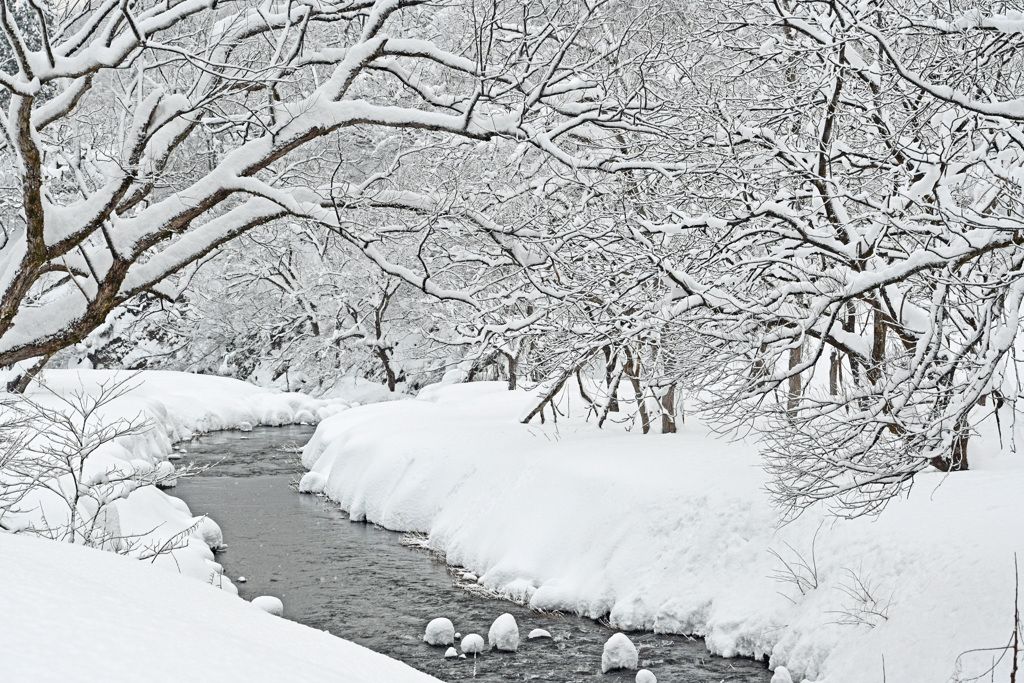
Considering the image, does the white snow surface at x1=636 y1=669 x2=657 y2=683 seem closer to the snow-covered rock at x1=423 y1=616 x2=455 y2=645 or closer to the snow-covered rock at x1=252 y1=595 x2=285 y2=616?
the snow-covered rock at x1=423 y1=616 x2=455 y2=645

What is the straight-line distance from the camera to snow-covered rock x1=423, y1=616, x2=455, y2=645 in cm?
1045

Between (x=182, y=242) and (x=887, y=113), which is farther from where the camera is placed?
(x=887, y=113)

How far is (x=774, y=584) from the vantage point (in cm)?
1037

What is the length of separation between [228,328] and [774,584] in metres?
39.3

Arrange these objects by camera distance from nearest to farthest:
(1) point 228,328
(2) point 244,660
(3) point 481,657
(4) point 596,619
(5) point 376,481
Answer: (2) point 244,660, (3) point 481,657, (4) point 596,619, (5) point 376,481, (1) point 228,328

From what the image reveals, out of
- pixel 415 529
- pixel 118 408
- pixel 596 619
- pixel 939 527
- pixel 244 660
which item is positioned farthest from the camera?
pixel 118 408

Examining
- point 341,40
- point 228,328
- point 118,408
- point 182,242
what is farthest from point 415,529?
point 228,328

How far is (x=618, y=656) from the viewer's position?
9.57 metres

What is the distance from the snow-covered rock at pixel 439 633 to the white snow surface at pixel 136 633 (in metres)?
5.93

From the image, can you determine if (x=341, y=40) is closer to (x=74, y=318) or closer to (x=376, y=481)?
(x=74, y=318)

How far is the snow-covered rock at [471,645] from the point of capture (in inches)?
400

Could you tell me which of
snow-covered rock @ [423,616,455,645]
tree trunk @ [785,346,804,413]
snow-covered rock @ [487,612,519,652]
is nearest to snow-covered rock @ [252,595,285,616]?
snow-covered rock @ [423,616,455,645]

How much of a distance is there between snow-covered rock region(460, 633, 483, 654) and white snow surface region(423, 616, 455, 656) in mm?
297

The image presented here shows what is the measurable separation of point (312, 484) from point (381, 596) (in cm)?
805
